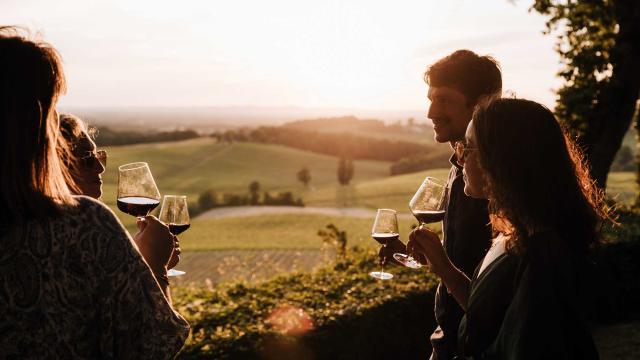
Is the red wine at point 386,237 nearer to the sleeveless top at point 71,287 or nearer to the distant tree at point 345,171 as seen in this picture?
the sleeveless top at point 71,287

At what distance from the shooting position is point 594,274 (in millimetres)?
2162

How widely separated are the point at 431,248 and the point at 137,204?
1.49 metres

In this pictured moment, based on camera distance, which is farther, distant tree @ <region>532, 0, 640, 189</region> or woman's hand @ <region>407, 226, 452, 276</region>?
distant tree @ <region>532, 0, 640, 189</region>

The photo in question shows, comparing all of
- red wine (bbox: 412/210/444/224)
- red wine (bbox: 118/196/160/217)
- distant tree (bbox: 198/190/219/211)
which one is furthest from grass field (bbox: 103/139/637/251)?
red wine (bbox: 118/196/160/217)

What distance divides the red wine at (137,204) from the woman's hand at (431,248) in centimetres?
133

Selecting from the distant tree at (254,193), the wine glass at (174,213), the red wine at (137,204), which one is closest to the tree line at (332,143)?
the distant tree at (254,193)

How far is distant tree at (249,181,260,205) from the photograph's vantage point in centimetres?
5719

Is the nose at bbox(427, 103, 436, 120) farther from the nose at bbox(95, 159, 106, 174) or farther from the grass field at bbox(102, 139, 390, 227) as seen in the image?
the grass field at bbox(102, 139, 390, 227)

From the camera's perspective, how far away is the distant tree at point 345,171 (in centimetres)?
7106

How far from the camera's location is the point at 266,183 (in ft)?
227

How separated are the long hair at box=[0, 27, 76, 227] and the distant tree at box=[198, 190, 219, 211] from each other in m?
53.6

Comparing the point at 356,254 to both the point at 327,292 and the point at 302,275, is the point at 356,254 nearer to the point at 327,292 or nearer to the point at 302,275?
the point at 302,275

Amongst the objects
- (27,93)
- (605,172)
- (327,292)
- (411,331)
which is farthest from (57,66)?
(605,172)

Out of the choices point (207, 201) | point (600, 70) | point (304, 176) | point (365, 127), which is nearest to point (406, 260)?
point (600, 70)
